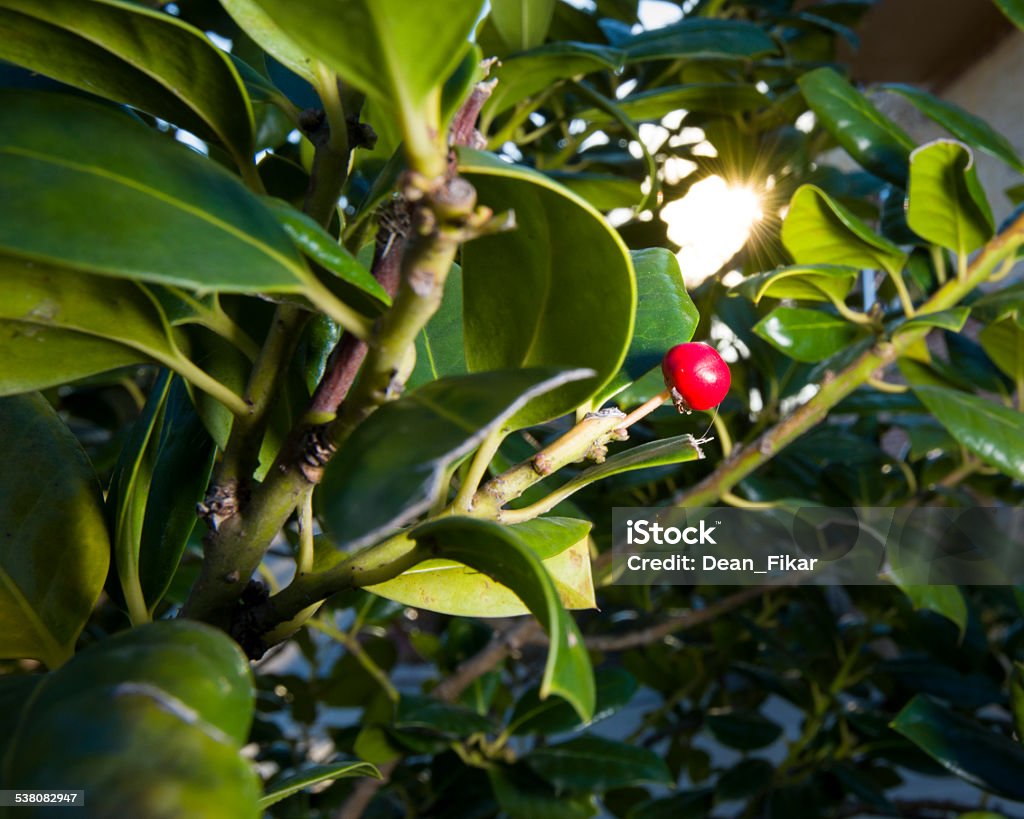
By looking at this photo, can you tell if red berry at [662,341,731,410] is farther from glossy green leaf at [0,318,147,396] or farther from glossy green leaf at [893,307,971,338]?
glossy green leaf at [893,307,971,338]

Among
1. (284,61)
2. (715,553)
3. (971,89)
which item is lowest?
(284,61)

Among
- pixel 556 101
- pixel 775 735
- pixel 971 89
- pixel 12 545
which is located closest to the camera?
pixel 12 545

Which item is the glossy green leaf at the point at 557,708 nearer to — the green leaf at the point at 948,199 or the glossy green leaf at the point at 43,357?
the green leaf at the point at 948,199

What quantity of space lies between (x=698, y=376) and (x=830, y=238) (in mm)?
338

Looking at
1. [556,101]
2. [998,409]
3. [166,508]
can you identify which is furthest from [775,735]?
[166,508]

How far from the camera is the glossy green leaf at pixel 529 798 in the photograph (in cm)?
72

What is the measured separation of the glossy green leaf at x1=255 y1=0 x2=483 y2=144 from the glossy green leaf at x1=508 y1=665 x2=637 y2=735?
688 millimetres

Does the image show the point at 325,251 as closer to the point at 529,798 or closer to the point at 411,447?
the point at 411,447

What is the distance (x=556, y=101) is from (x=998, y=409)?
456mm

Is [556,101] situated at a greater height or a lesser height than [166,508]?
greater

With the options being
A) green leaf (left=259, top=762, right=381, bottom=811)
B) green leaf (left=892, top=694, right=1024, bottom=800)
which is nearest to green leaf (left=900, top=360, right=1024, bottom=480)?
green leaf (left=892, top=694, right=1024, bottom=800)

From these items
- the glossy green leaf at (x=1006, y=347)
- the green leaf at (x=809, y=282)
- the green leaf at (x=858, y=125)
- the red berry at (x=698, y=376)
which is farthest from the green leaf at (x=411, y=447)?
the glossy green leaf at (x=1006, y=347)

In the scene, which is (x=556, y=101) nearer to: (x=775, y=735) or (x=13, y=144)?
(x=13, y=144)

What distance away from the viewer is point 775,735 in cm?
106
